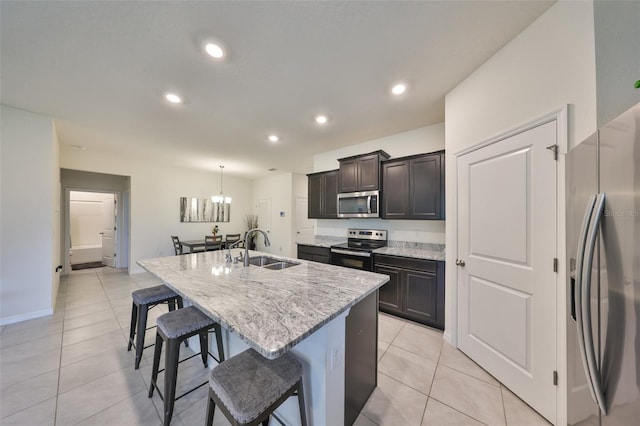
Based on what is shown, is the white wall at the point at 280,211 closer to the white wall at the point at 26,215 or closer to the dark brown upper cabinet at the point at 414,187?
the dark brown upper cabinet at the point at 414,187

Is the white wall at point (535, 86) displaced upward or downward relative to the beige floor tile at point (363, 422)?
upward

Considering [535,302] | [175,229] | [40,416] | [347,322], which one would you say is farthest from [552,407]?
[175,229]

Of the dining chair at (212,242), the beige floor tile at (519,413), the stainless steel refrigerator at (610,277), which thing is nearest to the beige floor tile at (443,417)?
the beige floor tile at (519,413)

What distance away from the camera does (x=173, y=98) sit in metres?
2.44

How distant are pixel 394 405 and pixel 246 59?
9.84ft

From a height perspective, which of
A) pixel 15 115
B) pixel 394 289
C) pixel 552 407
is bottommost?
pixel 552 407

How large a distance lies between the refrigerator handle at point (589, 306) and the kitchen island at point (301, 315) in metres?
0.89

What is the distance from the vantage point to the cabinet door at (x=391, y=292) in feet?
9.37

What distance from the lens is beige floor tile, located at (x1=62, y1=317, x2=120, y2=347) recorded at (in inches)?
93.2

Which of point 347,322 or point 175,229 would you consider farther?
point 175,229

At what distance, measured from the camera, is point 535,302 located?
5.01 ft

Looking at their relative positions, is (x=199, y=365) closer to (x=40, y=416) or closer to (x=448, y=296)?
(x=40, y=416)

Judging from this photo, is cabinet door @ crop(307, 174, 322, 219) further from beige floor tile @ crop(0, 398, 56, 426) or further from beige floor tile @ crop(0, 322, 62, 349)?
beige floor tile @ crop(0, 322, 62, 349)

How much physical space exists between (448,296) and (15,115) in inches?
224
